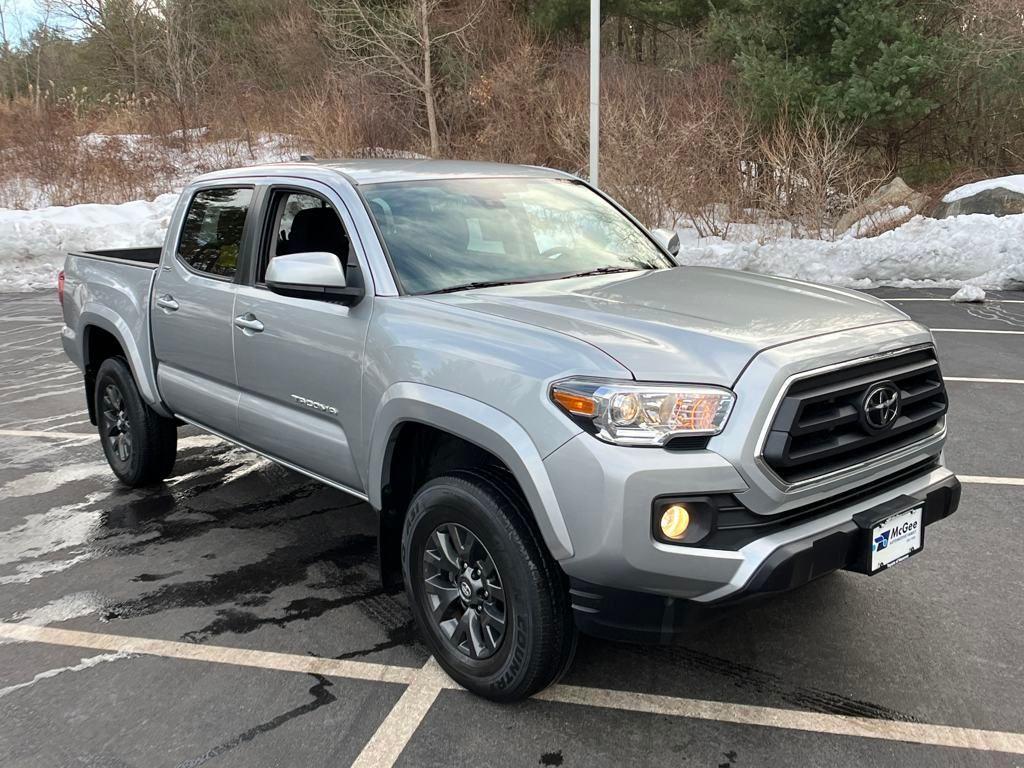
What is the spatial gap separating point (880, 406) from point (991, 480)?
9.30 feet

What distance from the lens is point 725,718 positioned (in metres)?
2.92

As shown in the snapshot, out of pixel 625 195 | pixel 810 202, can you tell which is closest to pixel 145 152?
pixel 625 195

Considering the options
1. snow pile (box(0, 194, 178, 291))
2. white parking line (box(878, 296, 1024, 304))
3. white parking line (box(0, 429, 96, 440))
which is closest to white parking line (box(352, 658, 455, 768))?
white parking line (box(0, 429, 96, 440))

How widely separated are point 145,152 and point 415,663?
24451 mm

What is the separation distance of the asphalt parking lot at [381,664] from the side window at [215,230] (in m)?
1.45

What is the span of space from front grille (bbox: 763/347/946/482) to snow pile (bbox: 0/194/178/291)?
14361 millimetres

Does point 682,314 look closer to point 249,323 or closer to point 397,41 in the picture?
point 249,323

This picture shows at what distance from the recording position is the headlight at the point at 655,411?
2.53m

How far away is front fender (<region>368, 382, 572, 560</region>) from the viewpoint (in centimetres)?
261

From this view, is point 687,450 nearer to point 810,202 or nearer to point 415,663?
point 415,663

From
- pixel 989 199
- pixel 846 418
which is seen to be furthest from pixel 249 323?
pixel 989 199

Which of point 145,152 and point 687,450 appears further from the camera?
point 145,152

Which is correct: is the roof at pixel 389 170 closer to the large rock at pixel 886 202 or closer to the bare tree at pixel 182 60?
the large rock at pixel 886 202

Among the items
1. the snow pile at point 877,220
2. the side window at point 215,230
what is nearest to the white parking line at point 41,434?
the side window at point 215,230
